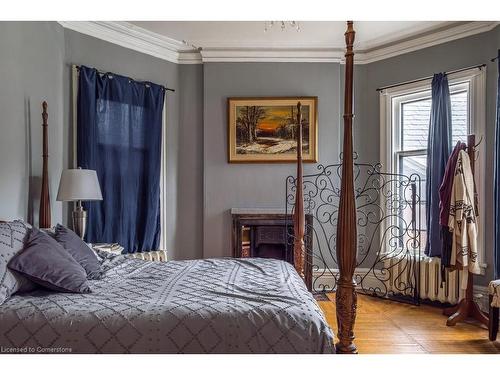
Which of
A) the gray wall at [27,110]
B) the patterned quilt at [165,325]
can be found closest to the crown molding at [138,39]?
the gray wall at [27,110]

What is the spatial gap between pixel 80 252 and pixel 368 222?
3410 millimetres

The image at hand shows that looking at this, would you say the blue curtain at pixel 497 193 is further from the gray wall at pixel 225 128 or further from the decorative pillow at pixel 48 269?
the decorative pillow at pixel 48 269

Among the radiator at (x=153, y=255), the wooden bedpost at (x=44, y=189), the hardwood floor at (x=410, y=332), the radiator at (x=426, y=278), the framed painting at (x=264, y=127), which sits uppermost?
the framed painting at (x=264, y=127)

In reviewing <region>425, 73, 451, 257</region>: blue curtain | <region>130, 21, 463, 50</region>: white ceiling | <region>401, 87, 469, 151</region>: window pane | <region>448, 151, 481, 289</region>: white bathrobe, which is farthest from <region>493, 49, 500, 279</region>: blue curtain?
<region>130, 21, 463, 50</region>: white ceiling

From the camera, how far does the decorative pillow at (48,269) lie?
76.0 inches

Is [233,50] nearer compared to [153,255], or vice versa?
[153,255]

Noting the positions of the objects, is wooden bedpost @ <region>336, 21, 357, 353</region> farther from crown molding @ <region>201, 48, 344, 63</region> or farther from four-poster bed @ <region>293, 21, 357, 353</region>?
crown molding @ <region>201, 48, 344, 63</region>

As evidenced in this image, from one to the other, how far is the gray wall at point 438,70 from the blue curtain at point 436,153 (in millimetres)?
275

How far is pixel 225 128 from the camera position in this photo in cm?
470

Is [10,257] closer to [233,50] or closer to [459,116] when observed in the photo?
[233,50]

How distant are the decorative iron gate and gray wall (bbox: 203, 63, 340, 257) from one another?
235 millimetres

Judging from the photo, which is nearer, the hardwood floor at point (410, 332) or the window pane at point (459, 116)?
the hardwood floor at point (410, 332)

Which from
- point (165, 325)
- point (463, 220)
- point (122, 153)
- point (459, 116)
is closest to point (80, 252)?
point (165, 325)

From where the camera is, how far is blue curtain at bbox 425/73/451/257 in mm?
3932
